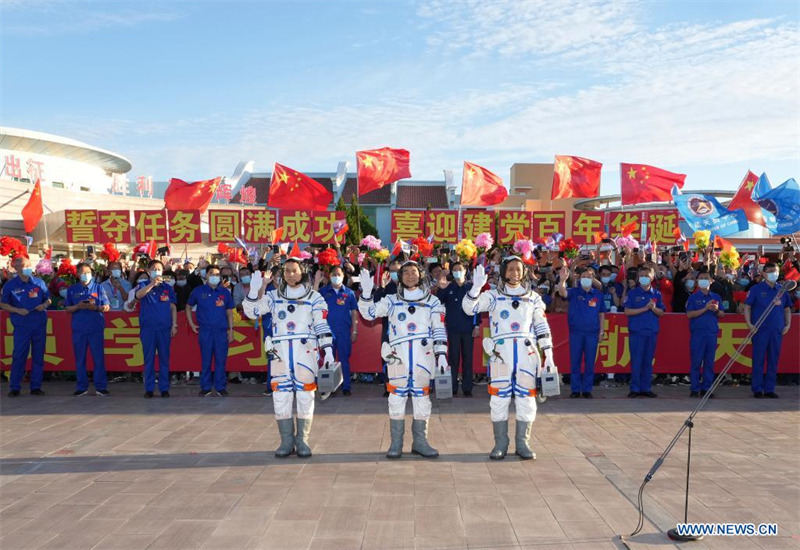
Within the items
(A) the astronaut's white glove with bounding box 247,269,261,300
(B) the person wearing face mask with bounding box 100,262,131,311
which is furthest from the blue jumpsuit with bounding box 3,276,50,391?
(A) the astronaut's white glove with bounding box 247,269,261,300

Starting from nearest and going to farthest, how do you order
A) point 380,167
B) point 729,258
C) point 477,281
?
point 477,281 < point 729,258 < point 380,167

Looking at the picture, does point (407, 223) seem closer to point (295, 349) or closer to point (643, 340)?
point (643, 340)

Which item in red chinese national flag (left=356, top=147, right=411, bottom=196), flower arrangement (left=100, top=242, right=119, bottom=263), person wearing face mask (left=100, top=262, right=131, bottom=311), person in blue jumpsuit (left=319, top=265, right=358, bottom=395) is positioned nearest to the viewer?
person in blue jumpsuit (left=319, top=265, right=358, bottom=395)

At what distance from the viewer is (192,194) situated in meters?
15.5

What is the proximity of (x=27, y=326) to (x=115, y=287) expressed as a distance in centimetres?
153

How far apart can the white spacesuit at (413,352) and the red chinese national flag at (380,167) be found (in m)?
7.92

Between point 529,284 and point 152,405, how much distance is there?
5.56 meters

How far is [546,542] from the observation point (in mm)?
4227

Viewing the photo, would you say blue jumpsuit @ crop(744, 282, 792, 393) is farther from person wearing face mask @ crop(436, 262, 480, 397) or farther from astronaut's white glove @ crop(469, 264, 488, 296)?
astronaut's white glove @ crop(469, 264, 488, 296)

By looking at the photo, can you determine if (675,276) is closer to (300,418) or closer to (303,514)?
(300,418)

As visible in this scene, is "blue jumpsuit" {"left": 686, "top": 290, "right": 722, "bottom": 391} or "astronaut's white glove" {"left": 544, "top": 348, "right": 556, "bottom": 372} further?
"blue jumpsuit" {"left": 686, "top": 290, "right": 722, "bottom": 391}

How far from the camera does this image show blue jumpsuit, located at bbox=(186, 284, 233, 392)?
973 centimetres

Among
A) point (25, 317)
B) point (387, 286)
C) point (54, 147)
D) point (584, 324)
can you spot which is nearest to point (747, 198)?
point (584, 324)

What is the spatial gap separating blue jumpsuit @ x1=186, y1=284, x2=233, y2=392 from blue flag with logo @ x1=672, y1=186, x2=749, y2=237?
813 cm
